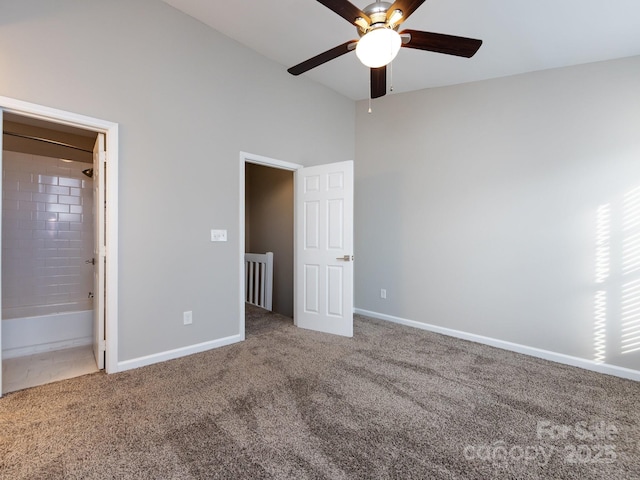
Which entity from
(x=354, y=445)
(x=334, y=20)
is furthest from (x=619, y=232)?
(x=334, y=20)

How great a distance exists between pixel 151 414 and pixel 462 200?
3.52 metres

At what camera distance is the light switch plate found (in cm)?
305

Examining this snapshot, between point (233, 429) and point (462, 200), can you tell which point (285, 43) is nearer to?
point (462, 200)

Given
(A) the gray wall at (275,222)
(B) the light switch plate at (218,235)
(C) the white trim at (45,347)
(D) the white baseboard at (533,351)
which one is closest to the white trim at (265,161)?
(B) the light switch plate at (218,235)

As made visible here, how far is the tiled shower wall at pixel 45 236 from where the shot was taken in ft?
11.1

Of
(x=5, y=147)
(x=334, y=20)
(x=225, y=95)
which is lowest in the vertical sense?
(x=5, y=147)

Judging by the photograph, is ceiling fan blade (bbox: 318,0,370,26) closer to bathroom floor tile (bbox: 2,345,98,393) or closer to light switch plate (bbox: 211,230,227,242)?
light switch plate (bbox: 211,230,227,242)

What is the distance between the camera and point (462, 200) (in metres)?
3.46

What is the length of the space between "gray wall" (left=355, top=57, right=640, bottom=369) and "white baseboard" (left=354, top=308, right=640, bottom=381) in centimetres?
5

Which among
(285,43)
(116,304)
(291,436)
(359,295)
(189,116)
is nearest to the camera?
(291,436)

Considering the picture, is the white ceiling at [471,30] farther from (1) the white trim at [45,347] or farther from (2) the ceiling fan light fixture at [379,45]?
(1) the white trim at [45,347]

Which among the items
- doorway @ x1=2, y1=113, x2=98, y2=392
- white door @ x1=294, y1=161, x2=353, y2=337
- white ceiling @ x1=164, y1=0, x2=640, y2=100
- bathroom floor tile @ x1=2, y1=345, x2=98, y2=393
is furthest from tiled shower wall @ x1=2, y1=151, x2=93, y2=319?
white door @ x1=294, y1=161, x2=353, y2=337

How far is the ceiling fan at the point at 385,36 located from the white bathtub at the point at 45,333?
3810 mm

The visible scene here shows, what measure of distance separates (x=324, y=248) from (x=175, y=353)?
6.20ft
